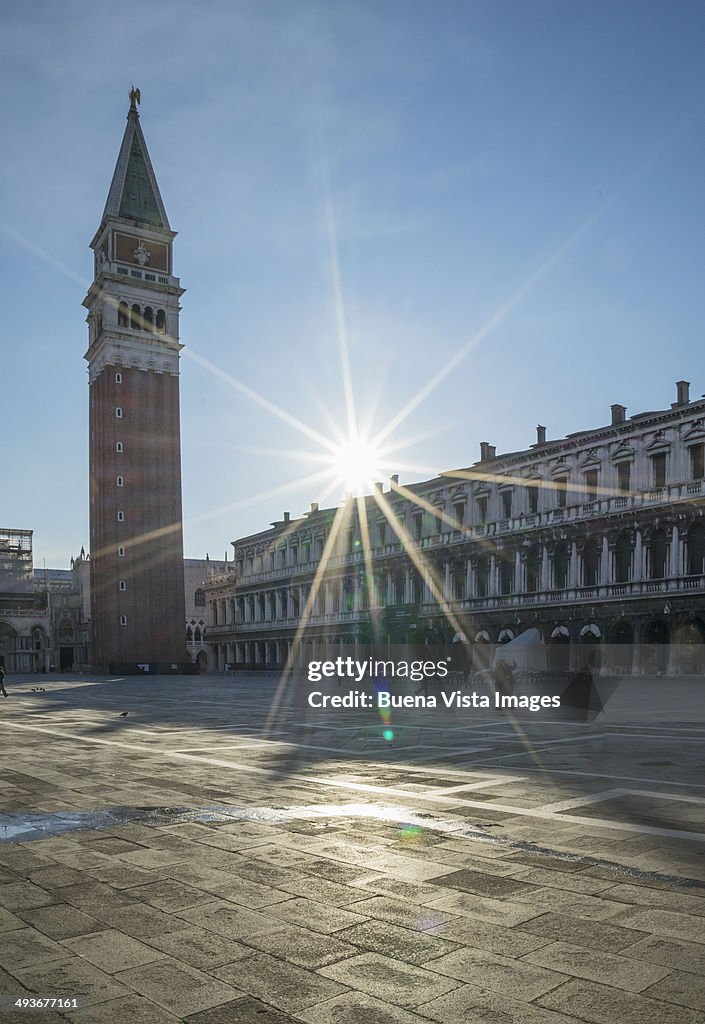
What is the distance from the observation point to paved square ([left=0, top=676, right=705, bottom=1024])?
451 centimetres

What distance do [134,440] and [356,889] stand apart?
7577 centimetres

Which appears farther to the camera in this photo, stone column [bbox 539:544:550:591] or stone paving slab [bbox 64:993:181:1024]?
stone column [bbox 539:544:550:591]

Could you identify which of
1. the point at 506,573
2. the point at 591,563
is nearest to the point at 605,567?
the point at 591,563

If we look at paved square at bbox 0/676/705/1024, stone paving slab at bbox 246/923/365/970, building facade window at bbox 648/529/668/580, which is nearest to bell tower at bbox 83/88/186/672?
building facade window at bbox 648/529/668/580

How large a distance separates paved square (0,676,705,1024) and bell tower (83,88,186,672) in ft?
215

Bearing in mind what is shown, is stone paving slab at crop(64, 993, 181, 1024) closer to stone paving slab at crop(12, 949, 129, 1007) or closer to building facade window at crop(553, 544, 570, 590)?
stone paving slab at crop(12, 949, 129, 1007)

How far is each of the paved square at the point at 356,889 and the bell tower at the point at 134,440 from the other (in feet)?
215

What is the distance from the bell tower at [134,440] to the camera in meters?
77.3

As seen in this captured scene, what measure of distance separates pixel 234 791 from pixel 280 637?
67.4 metres

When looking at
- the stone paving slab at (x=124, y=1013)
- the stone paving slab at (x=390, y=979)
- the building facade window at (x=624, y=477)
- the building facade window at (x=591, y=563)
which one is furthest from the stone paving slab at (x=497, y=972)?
the building facade window at (x=591, y=563)

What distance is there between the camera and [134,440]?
259ft

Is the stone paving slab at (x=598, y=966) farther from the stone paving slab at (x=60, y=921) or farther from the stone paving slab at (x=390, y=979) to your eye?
the stone paving slab at (x=60, y=921)

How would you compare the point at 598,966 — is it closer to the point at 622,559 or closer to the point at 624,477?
the point at 622,559

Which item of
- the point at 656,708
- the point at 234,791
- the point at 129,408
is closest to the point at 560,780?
the point at 234,791
